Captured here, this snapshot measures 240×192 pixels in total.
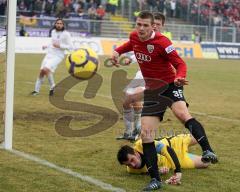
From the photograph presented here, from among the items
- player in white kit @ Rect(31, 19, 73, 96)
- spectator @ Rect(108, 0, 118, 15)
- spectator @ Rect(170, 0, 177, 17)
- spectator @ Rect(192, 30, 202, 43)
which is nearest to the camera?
player in white kit @ Rect(31, 19, 73, 96)

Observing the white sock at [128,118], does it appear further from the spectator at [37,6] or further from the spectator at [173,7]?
the spectator at [173,7]

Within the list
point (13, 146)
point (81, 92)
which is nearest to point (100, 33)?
point (81, 92)

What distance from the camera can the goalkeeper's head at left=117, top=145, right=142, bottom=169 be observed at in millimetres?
7086

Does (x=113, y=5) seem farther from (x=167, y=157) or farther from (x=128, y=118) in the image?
(x=167, y=157)

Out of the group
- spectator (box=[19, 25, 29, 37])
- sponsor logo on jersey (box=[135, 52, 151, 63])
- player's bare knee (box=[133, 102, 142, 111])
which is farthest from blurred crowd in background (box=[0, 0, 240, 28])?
sponsor logo on jersey (box=[135, 52, 151, 63])

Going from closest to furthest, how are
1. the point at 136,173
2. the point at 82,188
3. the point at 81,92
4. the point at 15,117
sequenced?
1. the point at 82,188
2. the point at 136,173
3. the point at 15,117
4. the point at 81,92

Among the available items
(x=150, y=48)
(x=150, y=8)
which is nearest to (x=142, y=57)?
(x=150, y=48)

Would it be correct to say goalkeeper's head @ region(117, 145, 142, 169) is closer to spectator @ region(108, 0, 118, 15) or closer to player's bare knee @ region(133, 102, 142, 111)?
player's bare knee @ region(133, 102, 142, 111)

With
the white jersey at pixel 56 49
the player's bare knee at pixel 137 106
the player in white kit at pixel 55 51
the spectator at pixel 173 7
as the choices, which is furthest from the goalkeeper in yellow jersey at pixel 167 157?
the spectator at pixel 173 7

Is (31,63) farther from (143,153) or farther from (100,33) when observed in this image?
(143,153)

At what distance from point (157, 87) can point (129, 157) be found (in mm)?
933

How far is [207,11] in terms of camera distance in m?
50.0

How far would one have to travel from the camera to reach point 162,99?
711 centimetres

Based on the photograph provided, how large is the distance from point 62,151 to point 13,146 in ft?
2.62
